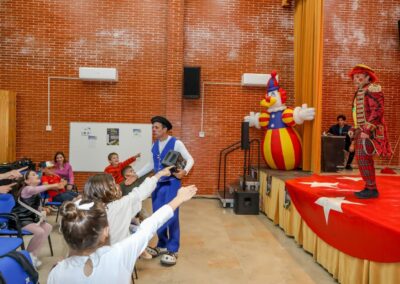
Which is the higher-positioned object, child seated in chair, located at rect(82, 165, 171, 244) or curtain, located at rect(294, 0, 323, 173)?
curtain, located at rect(294, 0, 323, 173)

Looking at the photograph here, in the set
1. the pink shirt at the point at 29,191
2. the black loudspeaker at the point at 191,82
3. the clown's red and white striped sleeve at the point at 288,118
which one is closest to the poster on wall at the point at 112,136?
the black loudspeaker at the point at 191,82

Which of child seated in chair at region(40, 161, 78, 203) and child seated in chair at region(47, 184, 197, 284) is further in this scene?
child seated in chair at region(40, 161, 78, 203)

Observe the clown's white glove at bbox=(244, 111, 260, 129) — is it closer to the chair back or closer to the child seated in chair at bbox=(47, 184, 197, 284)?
the chair back

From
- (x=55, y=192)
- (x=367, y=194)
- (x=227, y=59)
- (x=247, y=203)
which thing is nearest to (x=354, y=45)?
(x=227, y=59)

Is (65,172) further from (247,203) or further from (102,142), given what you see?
(247,203)

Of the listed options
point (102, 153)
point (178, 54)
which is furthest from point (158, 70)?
point (102, 153)

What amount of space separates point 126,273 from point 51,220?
4.56 metres

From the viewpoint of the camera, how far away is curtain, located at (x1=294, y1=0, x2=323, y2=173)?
5.86 m

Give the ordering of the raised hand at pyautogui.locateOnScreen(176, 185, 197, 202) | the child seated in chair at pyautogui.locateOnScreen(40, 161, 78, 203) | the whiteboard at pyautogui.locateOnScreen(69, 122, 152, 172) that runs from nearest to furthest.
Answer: the raised hand at pyautogui.locateOnScreen(176, 185, 197, 202)
the child seated in chair at pyautogui.locateOnScreen(40, 161, 78, 203)
the whiteboard at pyautogui.locateOnScreen(69, 122, 152, 172)

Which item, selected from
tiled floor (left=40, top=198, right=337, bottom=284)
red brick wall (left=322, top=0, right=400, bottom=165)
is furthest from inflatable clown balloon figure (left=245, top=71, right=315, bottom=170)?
red brick wall (left=322, top=0, right=400, bottom=165)

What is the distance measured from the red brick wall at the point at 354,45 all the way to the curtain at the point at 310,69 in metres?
1.22

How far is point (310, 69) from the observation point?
623 cm

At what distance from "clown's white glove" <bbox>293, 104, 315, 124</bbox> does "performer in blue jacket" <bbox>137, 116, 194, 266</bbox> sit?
9.60ft

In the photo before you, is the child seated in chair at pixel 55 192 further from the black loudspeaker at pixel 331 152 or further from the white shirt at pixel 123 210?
the black loudspeaker at pixel 331 152
